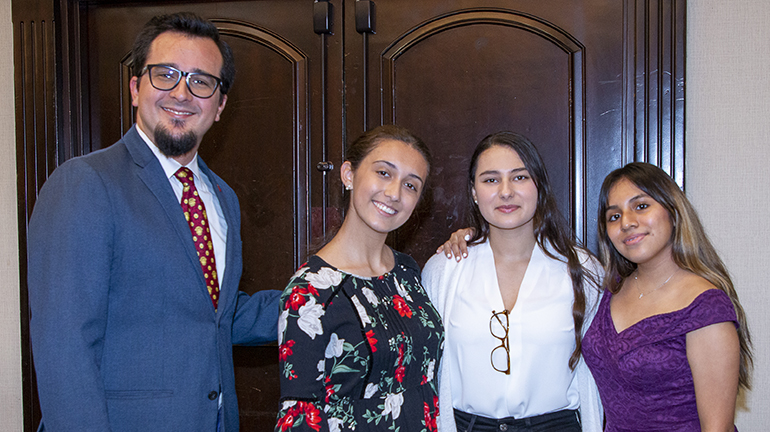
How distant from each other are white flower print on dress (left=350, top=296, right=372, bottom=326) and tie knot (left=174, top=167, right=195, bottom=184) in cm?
58

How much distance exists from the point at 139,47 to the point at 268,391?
1669 millimetres

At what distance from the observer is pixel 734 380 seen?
1517 millimetres

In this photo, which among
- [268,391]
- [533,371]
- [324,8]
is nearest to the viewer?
[533,371]

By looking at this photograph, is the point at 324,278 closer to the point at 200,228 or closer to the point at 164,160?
the point at 200,228

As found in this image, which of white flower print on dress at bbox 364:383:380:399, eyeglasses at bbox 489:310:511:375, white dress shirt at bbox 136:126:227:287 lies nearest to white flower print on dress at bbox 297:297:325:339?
white flower print on dress at bbox 364:383:380:399

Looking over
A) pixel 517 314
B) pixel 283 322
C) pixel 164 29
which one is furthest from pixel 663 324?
pixel 164 29

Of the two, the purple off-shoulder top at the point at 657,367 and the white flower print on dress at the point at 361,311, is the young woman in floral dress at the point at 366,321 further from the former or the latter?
the purple off-shoulder top at the point at 657,367

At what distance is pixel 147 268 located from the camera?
4.59ft

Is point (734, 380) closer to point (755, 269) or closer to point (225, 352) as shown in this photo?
point (755, 269)

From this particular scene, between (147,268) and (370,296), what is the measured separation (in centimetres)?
59

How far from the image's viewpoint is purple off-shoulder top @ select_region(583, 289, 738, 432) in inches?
61.2

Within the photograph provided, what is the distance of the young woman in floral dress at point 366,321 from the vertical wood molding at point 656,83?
103cm

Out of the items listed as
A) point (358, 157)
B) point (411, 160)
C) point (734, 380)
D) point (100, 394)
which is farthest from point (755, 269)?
point (100, 394)

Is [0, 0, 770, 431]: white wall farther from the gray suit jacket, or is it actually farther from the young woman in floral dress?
the gray suit jacket
